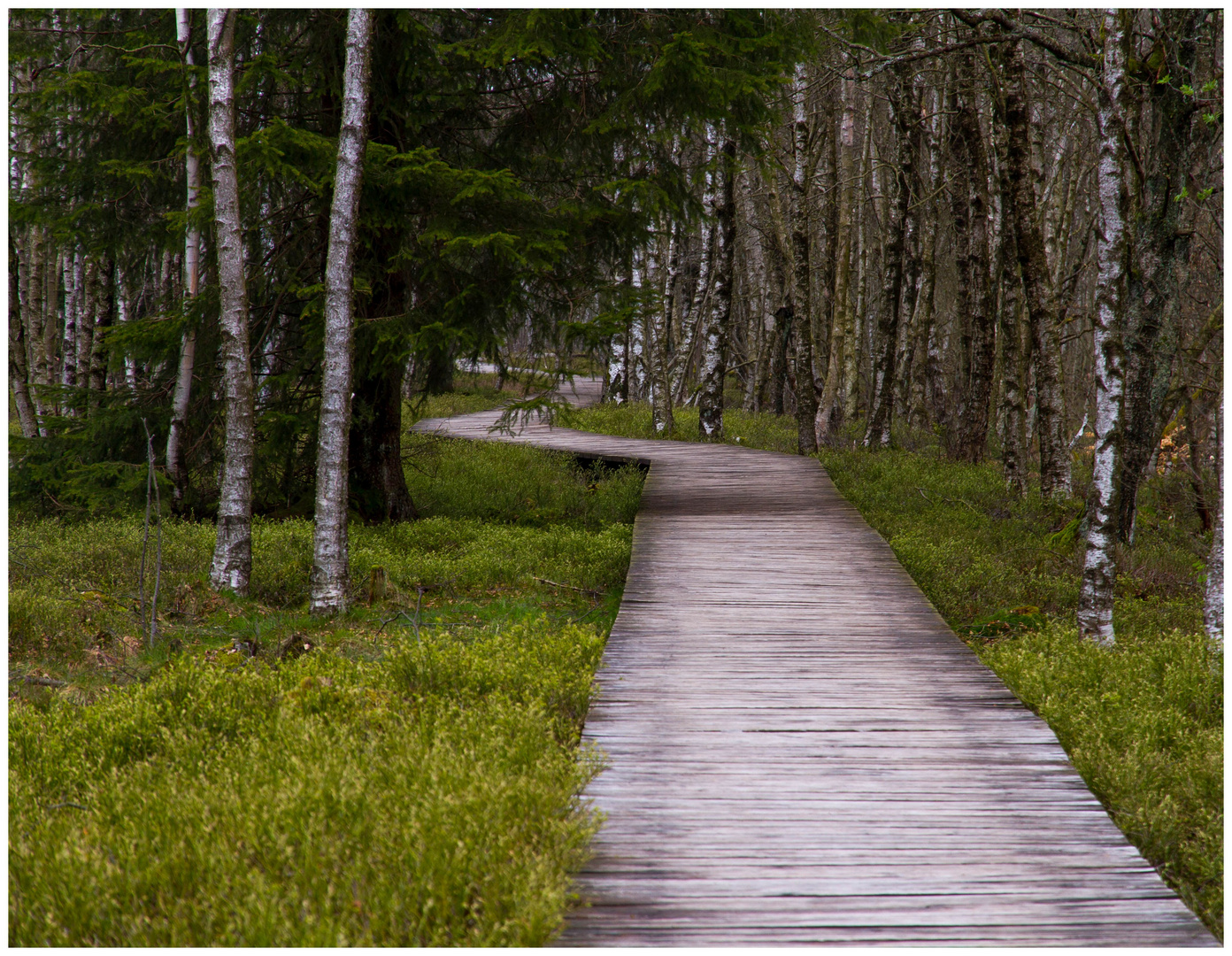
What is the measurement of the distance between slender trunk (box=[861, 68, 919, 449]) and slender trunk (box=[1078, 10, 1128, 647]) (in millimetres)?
9054

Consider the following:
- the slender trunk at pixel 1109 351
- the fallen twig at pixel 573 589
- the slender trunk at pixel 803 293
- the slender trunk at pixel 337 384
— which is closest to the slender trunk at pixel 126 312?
the slender trunk at pixel 337 384

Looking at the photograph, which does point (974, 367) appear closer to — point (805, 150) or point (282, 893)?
point (805, 150)

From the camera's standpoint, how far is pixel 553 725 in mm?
5070

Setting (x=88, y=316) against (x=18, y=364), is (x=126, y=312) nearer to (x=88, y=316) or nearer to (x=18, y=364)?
(x=88, y=316)

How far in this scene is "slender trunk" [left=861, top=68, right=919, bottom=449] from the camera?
55.3 ft

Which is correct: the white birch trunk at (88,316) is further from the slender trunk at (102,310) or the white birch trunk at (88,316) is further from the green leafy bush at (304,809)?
the green leafy bush at (304,809)

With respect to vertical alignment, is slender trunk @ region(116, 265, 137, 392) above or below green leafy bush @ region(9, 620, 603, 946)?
above

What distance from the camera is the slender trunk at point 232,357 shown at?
846 centimetres

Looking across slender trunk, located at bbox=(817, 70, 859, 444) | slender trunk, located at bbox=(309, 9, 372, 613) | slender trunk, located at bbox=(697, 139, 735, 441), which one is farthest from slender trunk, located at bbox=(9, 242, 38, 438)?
slender trunk, located at bbox=(817, 70, 859, 444)

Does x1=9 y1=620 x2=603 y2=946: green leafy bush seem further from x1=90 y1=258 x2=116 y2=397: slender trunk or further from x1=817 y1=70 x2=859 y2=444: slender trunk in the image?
x1=817 y1=70 x2=859 y2=444: slender trunk

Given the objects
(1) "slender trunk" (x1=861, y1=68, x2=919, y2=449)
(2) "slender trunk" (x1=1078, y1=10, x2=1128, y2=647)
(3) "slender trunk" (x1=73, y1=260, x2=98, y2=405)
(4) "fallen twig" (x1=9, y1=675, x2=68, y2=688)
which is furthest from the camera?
(1) "slender trunk" (x1=861, y1=68, x2=919, y2=449)

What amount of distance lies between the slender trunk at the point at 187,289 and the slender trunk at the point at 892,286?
12.0 m

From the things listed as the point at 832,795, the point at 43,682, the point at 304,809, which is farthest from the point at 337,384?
the point at 832,795

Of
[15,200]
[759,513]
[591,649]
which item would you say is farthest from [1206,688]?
→ [15,200]
